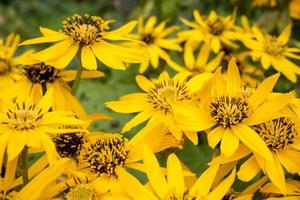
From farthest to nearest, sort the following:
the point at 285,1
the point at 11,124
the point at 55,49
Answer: the point at 285,1
the point at 55,49
the point at 11,124

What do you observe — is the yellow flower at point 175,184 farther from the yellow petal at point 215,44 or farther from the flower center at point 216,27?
the flower center at point 216,27

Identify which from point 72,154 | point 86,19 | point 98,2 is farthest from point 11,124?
point 98,2

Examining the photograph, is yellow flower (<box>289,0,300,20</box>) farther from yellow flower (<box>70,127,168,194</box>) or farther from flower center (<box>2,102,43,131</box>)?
flower center (<box>2,102,43,131</box>)

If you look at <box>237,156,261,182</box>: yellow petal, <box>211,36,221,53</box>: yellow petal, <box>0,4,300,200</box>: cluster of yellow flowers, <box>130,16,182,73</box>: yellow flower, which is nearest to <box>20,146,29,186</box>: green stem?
<box>0,4,300,200</box>: cluster of yellow flowers

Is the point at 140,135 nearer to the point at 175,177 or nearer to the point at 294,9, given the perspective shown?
the point at 175,177

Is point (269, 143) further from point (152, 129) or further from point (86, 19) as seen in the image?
point (86, 19)

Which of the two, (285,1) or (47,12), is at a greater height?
(47,12)
